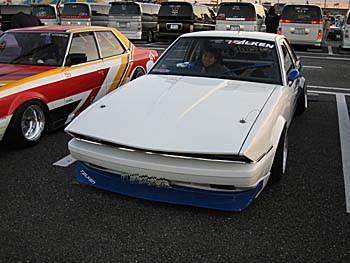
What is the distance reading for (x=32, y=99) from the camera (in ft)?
15.5

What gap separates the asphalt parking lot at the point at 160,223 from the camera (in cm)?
281

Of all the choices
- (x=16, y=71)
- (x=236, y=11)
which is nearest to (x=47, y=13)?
(x=236, y=11)

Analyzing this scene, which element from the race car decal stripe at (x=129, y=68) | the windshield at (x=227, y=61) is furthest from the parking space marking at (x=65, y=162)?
the race car decal stripe at (x=129, y=68)

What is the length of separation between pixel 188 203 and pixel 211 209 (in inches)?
9.5

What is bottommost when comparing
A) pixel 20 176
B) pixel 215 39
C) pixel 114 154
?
pixel 20 176

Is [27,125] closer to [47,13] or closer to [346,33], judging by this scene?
[346,33]

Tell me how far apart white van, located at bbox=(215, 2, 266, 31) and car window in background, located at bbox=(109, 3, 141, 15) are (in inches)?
142

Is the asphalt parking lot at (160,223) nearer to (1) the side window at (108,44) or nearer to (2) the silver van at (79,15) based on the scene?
(1) the side window at (108,44)

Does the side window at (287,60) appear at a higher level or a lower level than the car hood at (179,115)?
higher

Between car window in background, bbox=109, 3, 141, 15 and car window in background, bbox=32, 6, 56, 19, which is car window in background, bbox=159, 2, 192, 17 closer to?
car window in background, bbox=109, 3, 141, 15

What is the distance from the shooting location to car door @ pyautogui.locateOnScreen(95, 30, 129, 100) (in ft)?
19.9

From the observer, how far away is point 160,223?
319 cm

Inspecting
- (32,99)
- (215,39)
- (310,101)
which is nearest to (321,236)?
(215,39)

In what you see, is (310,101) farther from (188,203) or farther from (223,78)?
(188,203)
